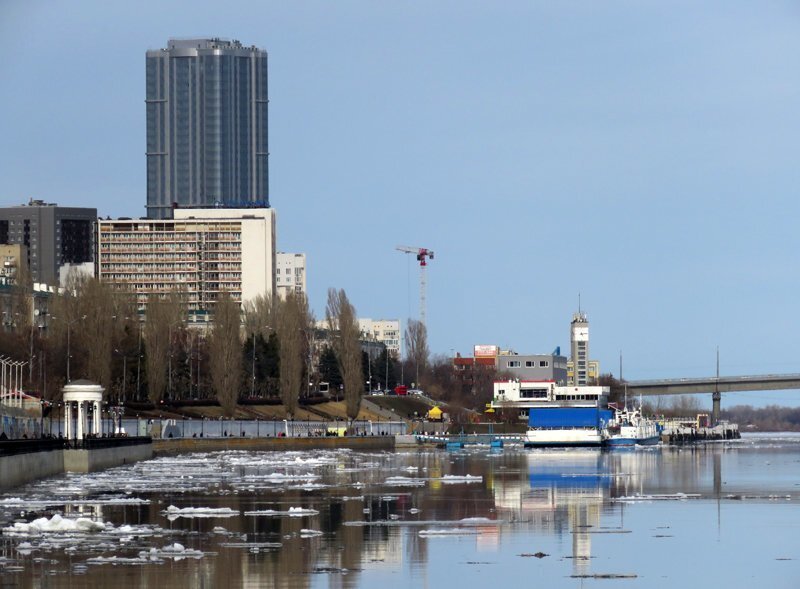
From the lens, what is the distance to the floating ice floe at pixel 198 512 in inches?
1334

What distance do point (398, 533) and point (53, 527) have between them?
662cm

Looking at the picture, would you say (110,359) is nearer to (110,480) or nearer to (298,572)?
(110,480)

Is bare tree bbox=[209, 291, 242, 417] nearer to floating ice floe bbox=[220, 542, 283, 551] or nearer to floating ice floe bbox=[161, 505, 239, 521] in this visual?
floating ice floe bbox=[161, 505, 239, 521]

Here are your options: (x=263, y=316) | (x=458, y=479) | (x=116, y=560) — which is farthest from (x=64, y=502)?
(x=263, y=316)

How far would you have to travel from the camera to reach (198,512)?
3431 cm

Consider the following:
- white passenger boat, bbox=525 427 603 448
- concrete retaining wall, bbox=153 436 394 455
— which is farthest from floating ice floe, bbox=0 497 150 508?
white passenger boat, bbox=525 427 603 448

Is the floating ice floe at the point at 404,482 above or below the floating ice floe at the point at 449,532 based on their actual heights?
below

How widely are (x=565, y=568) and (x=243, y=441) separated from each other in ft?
257

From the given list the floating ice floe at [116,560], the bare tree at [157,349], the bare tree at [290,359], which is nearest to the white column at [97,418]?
the bare tree at [157,349]

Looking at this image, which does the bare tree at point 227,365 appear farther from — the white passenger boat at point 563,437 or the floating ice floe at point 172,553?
the floating ice floe at point 172,553

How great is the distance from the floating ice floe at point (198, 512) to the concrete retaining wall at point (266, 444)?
54643 millimetres

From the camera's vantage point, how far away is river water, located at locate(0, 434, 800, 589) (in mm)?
23562

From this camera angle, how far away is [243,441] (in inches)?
4001

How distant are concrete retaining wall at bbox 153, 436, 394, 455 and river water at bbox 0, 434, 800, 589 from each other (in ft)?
141
